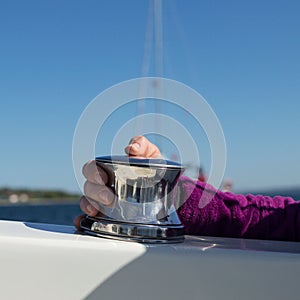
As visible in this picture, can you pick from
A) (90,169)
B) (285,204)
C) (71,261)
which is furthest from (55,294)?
(285,204)

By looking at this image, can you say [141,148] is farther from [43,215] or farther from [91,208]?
[43,215]

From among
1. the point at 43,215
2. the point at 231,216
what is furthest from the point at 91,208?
the point at 43,215

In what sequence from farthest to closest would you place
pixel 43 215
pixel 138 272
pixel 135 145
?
pixel 43 215
pixel 135 145
pixel 138 272

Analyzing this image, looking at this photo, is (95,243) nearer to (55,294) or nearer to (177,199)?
(55,294)

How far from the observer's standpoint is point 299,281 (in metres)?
0.43

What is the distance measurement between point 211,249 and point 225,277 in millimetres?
29

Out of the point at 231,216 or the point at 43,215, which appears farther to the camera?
the point at 43,215

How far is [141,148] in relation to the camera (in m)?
0.58

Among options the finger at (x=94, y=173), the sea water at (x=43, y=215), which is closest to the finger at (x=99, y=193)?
the finger at (x=94, y=173)

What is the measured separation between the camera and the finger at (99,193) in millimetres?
517

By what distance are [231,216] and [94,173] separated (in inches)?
6.7

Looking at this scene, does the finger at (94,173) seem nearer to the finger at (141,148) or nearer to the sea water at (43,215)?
the finger at (141,148)

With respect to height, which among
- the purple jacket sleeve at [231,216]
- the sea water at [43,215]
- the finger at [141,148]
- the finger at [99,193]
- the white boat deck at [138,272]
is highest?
the finger at [141,148]

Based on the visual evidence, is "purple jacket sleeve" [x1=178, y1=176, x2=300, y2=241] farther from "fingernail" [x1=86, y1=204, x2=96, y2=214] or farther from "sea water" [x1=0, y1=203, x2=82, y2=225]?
"sea water" [x1=0, y1=203, x2=82, y2=225]
